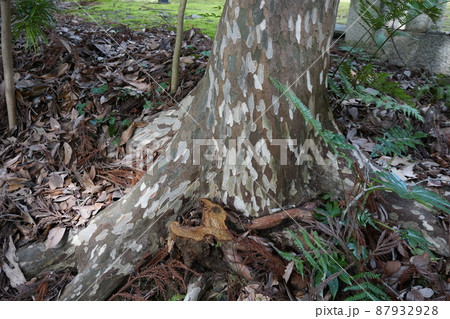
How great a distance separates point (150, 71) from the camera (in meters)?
3.36

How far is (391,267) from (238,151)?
1.00m

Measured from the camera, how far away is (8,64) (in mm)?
2836

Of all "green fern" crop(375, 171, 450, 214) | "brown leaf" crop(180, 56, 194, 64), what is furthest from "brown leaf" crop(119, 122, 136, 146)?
"green fern" crop(375, 171, 450, 214)

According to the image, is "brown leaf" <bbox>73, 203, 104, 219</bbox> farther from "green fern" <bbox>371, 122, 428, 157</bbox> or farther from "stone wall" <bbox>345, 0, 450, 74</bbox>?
"stone wall" <bbox>345, 0, 450, 74</bbox>

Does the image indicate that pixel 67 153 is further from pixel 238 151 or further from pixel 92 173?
pixel 238 151

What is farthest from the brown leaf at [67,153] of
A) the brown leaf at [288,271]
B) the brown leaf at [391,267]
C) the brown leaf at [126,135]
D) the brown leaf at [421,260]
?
the brown leaf at [421,260]

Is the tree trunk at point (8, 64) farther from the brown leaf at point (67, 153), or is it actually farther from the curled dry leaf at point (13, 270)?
the curled dry leaf at point (13, 270)

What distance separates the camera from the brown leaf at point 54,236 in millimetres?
2383

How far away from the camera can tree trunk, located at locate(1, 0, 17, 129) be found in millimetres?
2664

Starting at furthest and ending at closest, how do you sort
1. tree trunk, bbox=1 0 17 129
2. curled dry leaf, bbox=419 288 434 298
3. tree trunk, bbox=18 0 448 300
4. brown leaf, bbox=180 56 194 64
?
brown leaf, bbox=180 56 194 64 → tree trunk, bbox=1 0 17 129 → tree trunk, bbox=18 0 448 300 → curled dry leaf, bbox=419 288 434 298

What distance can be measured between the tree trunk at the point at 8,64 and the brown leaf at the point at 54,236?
3.90ft

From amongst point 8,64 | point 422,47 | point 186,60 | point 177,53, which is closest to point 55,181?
point 8,64

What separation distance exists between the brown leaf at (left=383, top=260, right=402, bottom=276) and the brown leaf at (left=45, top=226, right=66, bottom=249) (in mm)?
2011

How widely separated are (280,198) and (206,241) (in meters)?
0.50
